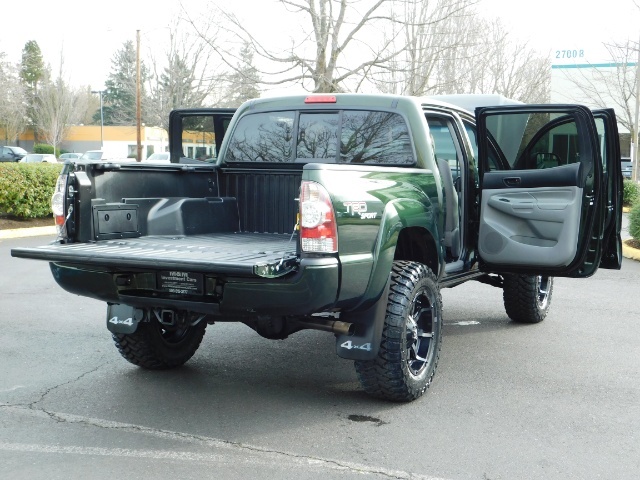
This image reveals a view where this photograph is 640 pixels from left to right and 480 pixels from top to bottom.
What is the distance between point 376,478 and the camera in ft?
12.7

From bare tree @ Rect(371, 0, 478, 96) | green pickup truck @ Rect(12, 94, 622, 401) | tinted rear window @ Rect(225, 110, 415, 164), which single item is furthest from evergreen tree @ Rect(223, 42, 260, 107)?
tinted rear window @ Rect(225, 110, 415, 164)

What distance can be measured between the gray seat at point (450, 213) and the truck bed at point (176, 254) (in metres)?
1.27

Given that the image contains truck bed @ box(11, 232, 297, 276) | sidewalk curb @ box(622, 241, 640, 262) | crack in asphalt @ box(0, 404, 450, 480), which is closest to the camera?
crack in asphalt @ box(0, 404, 450, 480)

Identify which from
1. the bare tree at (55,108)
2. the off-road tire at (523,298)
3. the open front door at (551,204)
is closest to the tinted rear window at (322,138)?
the open front door at (551,204)

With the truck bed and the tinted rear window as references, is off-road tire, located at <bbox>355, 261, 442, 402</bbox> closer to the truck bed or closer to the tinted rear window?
the truck bed

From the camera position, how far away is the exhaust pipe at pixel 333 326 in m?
4.79

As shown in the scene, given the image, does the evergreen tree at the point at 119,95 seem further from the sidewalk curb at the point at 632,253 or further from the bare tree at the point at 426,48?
the sidewalk curb at the point at 632,253

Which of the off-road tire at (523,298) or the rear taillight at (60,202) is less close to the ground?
the rear taillight at (60,202)

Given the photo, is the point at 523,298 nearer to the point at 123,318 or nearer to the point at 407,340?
the point at 407,340

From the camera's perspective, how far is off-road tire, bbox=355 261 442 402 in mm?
4844

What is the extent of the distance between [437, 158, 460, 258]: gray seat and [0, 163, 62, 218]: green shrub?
40.6 ft

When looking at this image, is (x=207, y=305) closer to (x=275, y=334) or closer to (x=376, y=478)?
(x=275, y=334)

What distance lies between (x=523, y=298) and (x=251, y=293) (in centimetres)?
386

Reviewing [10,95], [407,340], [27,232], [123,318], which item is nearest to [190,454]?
[123,318]
